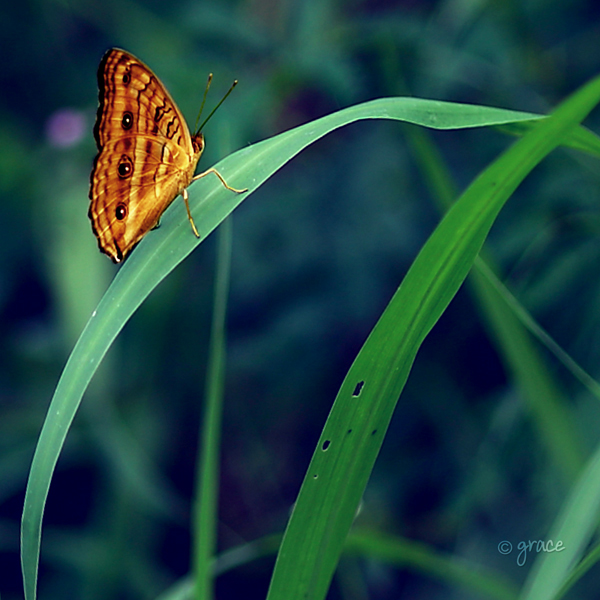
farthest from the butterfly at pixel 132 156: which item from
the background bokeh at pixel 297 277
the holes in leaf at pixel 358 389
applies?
the background bokeh at pixel 297 277

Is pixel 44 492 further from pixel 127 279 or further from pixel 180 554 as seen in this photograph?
pixel 180 554

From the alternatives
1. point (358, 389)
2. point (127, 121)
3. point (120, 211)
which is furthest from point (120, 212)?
point (358, 389)

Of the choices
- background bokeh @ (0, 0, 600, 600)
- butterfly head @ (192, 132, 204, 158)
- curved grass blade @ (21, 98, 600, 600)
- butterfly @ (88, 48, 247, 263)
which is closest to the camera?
curved grass blade @ (21, 98, 600, 600)

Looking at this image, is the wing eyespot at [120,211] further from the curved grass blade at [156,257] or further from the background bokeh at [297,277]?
the background bokeh at [297,277]

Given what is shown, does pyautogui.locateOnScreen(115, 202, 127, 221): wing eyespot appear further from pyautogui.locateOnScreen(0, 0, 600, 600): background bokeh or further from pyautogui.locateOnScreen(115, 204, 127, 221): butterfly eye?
pyautogui.locateOnScreen(0, 0, 600, 600): background bokeh

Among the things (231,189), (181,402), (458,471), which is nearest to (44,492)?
(231,189)

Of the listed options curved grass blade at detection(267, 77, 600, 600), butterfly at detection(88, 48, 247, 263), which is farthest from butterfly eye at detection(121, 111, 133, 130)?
curved grass blade at detection(267, 77, 600, 600)
